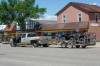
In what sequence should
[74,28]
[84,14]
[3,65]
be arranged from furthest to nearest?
[84,14]
[74,28]
[3,65]

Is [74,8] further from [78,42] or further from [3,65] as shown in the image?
[3,65]

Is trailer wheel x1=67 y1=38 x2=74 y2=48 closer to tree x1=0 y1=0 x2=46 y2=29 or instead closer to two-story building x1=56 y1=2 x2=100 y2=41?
two-story building x1=56 y1=2 x2=100 y2=41

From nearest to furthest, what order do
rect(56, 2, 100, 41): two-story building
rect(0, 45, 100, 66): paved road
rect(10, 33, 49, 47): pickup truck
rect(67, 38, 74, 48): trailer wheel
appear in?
1. rect(0, 45, 100, 66): paved road
2. rect(67, 38, 74, 48): trailer wheel
3. rect(10, 33, 49, 47): pickup truck
4. rect(56, 2, 100, 41): two-story building

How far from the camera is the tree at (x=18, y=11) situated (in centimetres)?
7462

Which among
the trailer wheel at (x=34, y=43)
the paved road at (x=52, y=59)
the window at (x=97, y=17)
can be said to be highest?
the window at (x=97, y=17)

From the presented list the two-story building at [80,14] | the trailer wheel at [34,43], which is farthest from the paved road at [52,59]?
the two-story building at [80,14]

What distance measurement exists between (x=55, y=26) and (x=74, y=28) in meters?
8.13

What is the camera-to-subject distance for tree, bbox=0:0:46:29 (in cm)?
7462

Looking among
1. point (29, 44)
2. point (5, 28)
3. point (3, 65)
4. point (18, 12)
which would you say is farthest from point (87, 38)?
point (5, 28)

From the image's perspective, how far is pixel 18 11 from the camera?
74500 millimetres

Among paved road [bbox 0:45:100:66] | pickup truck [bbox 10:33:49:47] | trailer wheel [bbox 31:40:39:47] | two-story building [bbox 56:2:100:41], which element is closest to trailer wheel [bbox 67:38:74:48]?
pickup truck [bbox 10:33:49:47]

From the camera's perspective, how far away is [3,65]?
18984mm

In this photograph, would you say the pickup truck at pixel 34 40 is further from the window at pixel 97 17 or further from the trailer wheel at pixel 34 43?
the window at pixel 97 17

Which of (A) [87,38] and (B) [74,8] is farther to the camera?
(B) [74,8]
